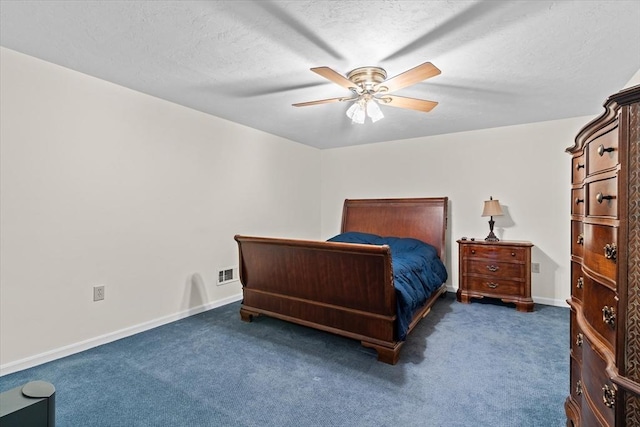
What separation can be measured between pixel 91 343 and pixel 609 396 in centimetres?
337

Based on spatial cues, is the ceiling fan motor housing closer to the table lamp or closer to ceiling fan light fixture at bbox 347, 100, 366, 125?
ceiling fan light fixture at bbox 347, 100, 366, 125

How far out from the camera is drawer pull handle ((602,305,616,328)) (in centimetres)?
98

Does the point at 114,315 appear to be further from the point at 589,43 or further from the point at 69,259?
the point at 589,43

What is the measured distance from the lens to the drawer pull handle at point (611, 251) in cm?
96

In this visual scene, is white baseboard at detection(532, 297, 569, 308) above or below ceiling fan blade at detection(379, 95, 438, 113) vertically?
below

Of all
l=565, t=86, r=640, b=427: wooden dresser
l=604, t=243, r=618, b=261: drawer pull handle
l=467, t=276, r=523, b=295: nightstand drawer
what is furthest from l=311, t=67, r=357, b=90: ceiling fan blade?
l=467, t=276, r=523, b=295: nightstand drawer

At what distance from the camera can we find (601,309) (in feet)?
3.59

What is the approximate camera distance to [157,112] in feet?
10.4

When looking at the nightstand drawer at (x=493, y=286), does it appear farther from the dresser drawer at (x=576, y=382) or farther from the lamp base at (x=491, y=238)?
the dresser drawer at (x=576, y=382)

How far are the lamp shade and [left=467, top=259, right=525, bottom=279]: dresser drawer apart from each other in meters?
0.59

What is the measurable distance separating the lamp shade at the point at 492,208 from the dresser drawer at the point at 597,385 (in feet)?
9.22

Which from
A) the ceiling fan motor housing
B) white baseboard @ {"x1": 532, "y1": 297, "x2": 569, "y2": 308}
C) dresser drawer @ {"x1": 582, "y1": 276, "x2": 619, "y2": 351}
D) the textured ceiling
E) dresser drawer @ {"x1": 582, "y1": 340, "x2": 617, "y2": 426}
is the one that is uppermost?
the textured ceiling

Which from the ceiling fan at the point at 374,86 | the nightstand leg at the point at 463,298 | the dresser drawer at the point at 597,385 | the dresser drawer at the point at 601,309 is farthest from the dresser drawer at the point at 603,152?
the nightstand leg at the point at 463,298

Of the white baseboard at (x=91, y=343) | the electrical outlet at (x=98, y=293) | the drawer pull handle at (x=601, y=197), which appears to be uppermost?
the drawer pull handle at (x=601, y=197)
